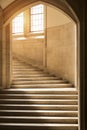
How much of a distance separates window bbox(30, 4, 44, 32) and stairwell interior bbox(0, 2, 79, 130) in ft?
0.95

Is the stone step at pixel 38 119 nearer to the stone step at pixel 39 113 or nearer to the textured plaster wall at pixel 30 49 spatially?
the stone step at pixel 39 113

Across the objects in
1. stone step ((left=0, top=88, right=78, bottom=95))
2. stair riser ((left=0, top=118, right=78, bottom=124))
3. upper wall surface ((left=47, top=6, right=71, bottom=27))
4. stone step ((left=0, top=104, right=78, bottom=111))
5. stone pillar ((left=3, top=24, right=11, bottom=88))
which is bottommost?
stair riser ((left=0, top=118, right=78, bottom=124))

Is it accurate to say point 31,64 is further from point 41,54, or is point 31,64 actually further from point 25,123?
point 25,123

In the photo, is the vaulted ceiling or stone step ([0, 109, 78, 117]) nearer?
stone step ([0, 109, 78, 117])

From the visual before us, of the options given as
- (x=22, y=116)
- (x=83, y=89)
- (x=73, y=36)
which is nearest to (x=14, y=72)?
(x=73, y=36)

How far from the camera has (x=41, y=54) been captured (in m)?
11.5

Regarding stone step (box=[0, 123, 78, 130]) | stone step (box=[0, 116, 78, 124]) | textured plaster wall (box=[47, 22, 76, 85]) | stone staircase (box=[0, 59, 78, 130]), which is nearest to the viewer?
stone step (box=[0, 123, 78, 130])

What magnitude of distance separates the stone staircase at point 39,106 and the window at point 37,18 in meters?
3.57

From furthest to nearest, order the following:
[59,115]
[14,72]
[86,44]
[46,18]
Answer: [46,18], [14,72], [59,115], [86,44]

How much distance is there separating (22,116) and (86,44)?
10.8 ft

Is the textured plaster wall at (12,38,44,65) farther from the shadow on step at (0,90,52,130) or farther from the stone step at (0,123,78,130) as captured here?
the stone step at (0,123,78,130)

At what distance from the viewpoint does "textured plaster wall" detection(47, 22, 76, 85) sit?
968cm

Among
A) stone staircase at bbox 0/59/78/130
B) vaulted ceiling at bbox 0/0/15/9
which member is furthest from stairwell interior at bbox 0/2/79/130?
vaulted ceiling at bbox 0/0/15/9

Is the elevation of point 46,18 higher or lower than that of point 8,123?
higher
